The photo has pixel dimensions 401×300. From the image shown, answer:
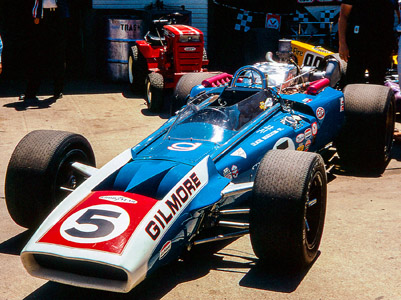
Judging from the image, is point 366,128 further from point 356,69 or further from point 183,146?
point 183,146

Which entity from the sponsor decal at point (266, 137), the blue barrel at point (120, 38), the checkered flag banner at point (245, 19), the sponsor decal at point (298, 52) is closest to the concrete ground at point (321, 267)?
the sponsor decal at point (266, 137)

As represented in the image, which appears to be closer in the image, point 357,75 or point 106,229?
point 106,229

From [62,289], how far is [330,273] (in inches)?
68.7

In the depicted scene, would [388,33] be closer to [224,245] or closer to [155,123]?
[155,123]

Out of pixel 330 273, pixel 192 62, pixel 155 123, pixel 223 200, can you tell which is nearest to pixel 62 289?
pixel 223 200

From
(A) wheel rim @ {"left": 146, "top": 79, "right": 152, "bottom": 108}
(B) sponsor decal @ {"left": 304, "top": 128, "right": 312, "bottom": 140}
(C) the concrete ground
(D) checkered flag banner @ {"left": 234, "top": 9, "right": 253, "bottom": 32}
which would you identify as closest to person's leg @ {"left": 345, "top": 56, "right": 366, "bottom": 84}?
(C) the concrete ground

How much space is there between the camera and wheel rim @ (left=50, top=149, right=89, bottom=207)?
4.48 metres

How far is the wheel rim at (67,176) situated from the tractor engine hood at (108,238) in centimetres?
52

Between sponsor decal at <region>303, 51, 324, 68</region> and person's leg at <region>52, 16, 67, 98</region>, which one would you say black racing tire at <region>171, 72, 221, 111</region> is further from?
person's leg at <region>52, 16, 67, 98</region>

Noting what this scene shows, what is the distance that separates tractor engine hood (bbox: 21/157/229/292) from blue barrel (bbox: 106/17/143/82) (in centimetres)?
733

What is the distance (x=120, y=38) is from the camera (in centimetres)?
1098

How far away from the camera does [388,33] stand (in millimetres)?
7367

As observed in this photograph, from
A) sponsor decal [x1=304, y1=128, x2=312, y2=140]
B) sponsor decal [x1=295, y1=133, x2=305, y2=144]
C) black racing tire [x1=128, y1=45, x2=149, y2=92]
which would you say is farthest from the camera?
black racing tire [x1=128, y1=45, x2=149, y2=92]

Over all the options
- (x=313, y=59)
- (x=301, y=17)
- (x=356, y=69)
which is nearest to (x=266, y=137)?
(x=356, y=69)
